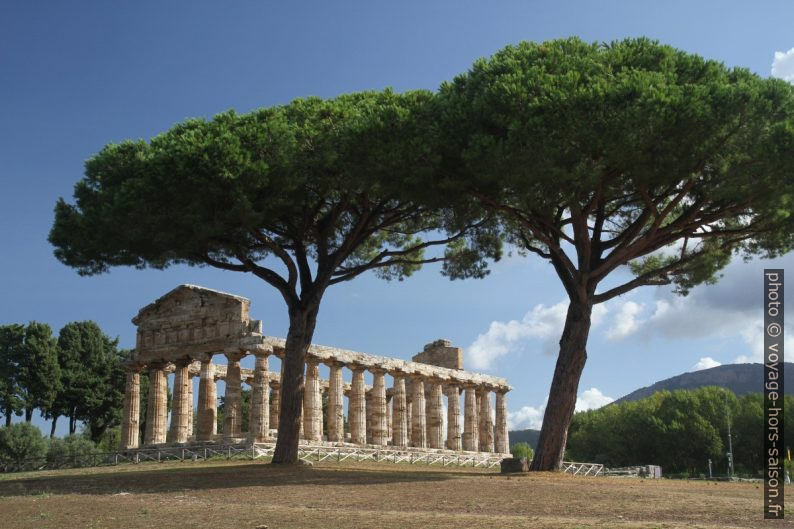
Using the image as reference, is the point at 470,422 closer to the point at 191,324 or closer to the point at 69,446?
the point at 191,324

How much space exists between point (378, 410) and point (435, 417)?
5.77 meters

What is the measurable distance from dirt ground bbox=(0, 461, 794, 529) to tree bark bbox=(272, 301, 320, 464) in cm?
110

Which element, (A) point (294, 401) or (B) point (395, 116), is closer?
(B) point (395, 116)

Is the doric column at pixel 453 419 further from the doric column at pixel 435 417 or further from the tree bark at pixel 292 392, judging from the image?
the tree bark at pixel 292 392

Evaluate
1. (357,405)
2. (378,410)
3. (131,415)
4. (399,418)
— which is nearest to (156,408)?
(131,415)

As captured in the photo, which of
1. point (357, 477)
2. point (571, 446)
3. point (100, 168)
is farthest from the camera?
point (571, 446)

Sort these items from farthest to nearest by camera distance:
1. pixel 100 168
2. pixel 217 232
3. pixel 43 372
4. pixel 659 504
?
pixel 43 372, pixel 100 168, pixel 217 232, pixel 659 504

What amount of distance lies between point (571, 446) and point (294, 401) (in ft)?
192

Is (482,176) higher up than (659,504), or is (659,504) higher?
(482,176)

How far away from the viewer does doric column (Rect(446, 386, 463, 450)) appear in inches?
2076

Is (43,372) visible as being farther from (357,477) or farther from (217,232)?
(357,477)

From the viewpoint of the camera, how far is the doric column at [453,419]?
2076 inches

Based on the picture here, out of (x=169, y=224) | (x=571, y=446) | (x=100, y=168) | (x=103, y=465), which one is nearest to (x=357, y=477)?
(x=169, y=224)

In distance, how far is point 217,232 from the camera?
25750mm
